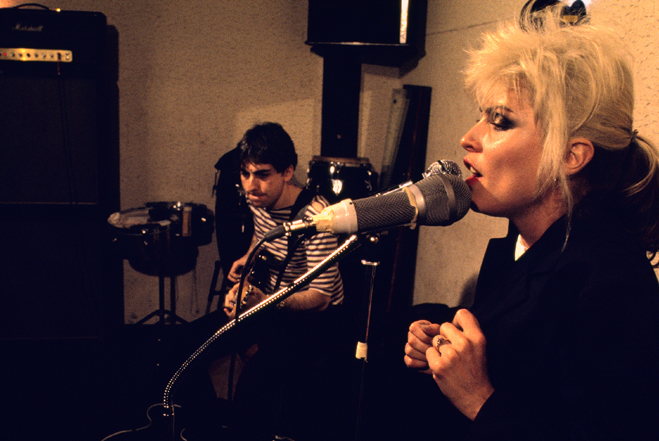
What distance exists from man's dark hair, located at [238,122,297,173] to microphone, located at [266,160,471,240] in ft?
3.96

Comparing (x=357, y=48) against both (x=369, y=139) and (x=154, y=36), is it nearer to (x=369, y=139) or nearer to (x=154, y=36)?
(x=369, y=139)

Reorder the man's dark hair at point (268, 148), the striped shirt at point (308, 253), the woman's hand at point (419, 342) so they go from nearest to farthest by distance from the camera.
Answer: the woman's hand at point (419, 342) → the striped shirt at point (308, 253) → the man's dark hair at point (268, 148)

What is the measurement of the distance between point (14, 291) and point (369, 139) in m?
2.57

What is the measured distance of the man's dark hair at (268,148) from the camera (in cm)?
185

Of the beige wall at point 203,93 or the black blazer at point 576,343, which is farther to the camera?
the beige wall at point 203,93

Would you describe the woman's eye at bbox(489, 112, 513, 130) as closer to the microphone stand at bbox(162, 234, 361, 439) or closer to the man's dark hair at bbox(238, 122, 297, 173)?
the microphone stand at bbox(162, 234, 361, 439)

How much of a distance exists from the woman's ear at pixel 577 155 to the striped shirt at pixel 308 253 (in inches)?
34.7

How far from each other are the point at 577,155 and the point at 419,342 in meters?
0.50

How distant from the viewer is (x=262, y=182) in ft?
6.17

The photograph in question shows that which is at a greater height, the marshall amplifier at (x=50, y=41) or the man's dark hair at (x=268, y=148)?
the marshall amplifier at (x=50, y=41)

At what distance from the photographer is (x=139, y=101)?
2.93 metres

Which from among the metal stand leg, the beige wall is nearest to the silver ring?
the beige wall

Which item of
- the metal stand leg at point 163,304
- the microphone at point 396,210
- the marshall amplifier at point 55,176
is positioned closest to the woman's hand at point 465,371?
the microphone at point 396,210

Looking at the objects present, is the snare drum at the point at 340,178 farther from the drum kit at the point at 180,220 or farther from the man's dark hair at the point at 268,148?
the man's dark hair at the point at 268,148
